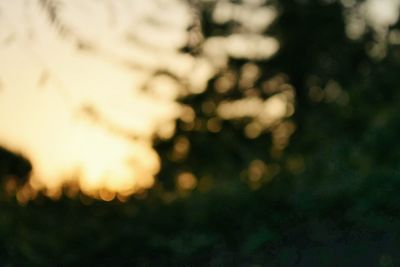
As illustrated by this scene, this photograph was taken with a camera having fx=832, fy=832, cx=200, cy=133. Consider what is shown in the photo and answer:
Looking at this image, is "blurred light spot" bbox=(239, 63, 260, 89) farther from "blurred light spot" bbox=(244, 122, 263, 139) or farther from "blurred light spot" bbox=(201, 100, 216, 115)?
"blurred light spot" bbox=(244, 122, 263, 139)

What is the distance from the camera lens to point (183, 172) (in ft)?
68.2

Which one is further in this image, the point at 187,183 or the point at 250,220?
the point at 187,183

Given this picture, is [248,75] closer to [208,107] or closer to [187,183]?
[208,107]

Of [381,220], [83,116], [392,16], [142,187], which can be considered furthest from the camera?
[392,16]

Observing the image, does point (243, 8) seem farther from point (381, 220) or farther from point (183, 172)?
point (381, 220)

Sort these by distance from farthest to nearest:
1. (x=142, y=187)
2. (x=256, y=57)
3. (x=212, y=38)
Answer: (x=256, y=57) < (x=212, y=38) < (x=142, y=187)

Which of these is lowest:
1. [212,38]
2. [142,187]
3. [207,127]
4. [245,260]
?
[245,260]

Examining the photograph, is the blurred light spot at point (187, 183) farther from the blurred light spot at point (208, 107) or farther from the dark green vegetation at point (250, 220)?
the blurred light spot at point (208, 107)

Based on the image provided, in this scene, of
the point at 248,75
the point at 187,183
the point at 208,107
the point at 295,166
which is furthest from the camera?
the point at 248,75

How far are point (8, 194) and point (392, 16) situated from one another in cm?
1518

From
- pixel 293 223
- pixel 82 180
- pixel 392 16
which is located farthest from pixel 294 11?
pixel 293 223

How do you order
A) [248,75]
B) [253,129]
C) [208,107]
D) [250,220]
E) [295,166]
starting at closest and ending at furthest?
[250,220], [295,166], [253,129], [208,107], [248,75]

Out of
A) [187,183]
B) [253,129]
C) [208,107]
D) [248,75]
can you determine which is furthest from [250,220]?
[248,75]

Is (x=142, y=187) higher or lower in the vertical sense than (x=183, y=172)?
lower
